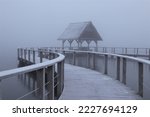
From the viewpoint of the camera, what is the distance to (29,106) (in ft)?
14.8

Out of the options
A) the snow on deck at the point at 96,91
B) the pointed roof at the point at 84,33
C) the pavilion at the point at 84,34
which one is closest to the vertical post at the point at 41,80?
the snow on deck at the point at 96,91

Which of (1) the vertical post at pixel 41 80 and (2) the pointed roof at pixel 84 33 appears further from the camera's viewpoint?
(2) the pointed roof at pixel 84 33

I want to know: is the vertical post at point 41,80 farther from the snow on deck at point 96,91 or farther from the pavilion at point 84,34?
the pavilion at point 84,34

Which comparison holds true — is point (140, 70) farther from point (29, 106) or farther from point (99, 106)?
point (29, 106)

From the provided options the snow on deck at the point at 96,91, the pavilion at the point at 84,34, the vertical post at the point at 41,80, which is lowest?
the snow on deck at the point at 96,91

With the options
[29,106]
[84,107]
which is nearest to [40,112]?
[29,106]

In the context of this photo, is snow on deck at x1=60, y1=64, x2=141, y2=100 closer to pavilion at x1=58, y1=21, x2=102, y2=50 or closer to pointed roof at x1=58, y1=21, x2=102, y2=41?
pavilion at x1=58, y1=21, x2=102, y2=50

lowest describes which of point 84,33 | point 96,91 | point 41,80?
point 96,91

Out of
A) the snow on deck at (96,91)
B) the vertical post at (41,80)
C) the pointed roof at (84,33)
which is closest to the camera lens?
the vertical post at (41,80)

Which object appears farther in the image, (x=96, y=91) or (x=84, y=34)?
(x=84, y=34)

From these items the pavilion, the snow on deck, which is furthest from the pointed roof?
the snow on deck

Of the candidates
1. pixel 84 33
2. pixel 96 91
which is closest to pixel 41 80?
pixel 96 91

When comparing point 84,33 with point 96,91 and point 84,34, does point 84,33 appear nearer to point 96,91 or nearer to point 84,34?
point 84,34

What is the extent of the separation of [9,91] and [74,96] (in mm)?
9307
